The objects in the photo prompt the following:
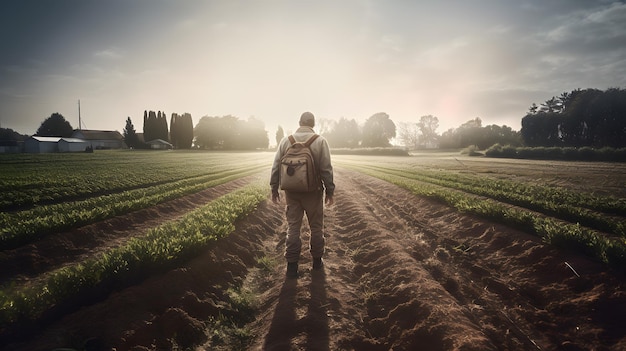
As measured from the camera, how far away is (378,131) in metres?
111

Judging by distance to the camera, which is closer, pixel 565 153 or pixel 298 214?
pixel 298 214

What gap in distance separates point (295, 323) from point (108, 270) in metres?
3.08

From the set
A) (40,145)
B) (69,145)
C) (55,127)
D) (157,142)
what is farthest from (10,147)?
(157,142)

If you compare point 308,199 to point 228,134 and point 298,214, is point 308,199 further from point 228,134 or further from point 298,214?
point 228,134

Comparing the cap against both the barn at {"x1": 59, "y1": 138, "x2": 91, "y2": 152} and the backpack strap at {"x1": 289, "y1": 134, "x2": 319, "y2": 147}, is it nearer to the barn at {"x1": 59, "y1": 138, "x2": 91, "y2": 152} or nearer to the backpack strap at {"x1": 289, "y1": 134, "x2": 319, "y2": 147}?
the backpack strap at {"x1": 289, "y1": 134, "x2": 319, "y2": 147}

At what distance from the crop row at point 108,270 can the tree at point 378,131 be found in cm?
10918

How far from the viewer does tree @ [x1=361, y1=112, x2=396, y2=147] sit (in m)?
111

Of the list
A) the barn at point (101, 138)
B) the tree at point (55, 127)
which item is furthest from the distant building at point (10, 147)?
the barn at point (101, 138)

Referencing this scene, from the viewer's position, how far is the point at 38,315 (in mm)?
3266

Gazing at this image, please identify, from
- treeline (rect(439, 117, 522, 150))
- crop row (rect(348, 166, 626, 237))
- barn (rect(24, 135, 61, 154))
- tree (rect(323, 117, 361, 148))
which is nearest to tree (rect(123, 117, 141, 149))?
barn (rect(24, 135, 61, 154))

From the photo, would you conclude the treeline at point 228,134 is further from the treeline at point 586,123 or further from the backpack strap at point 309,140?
the backpack strap at point 309,140

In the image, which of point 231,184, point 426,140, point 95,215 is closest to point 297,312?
point 95,215

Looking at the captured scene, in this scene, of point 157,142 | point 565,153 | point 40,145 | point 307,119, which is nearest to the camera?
point 307,119

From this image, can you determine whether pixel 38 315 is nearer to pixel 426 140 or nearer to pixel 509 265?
pixel 509 265
